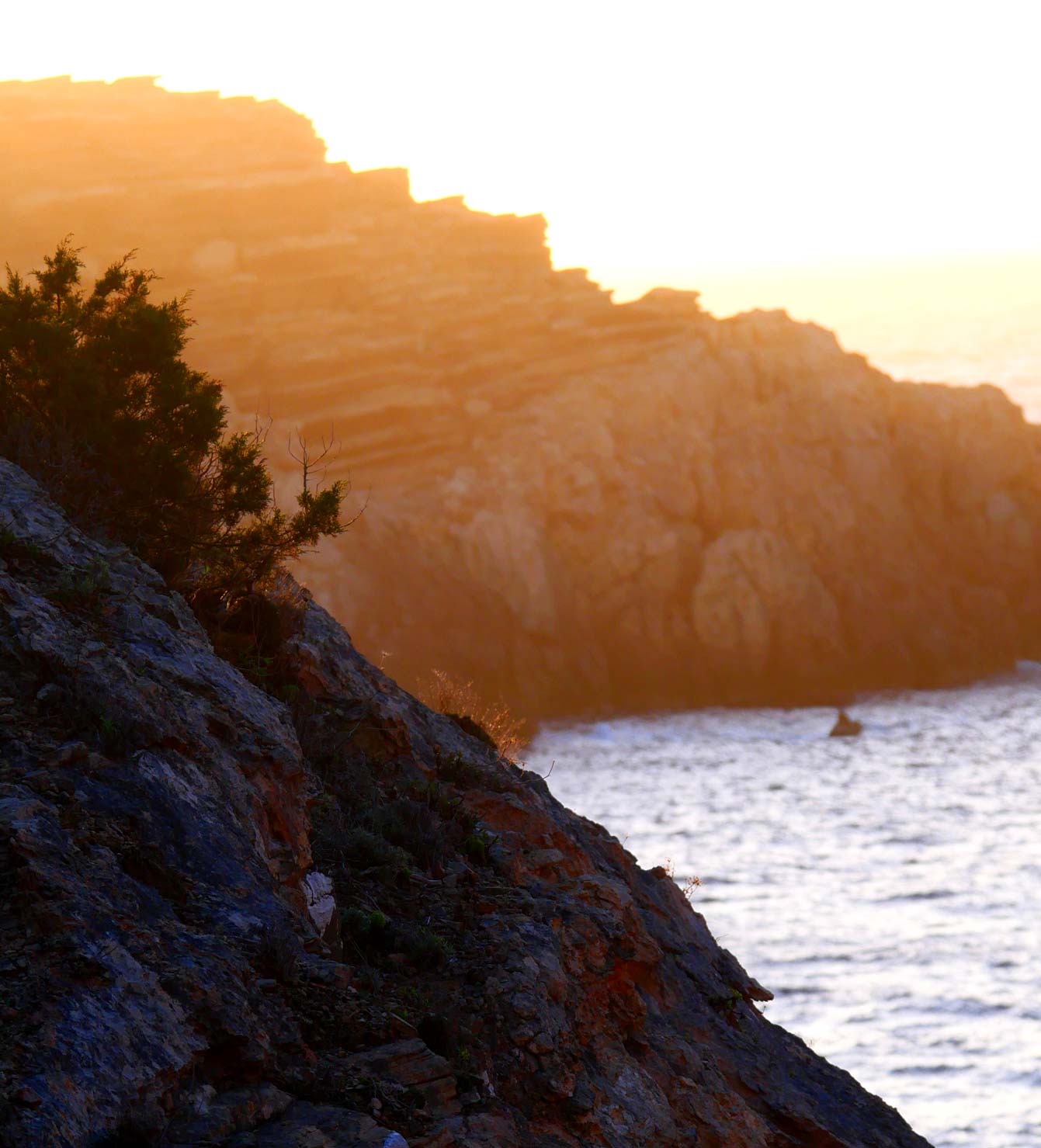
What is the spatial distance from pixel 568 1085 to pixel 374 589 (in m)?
61.1

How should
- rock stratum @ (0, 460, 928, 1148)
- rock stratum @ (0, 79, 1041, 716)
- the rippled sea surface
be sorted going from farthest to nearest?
1. rock stratum @ (0, 79, 1041, 716)
2. the rippled sea surface
3. rock stratum @ (0, 460, 928, 1148)

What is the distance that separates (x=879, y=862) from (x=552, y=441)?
120 feet

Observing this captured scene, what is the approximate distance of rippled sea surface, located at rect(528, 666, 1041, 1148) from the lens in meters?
32.1

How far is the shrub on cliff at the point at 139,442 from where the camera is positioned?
14.3 metres

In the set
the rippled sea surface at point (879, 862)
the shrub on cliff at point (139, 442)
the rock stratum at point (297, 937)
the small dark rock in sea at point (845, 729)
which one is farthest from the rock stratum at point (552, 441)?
the rock stratum at point (297, 937)

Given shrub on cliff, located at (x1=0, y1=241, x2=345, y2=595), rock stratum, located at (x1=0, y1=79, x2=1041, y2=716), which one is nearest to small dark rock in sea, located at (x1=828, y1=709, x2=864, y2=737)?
rock stratum, located at (x1=0, y1=79, x2=1041, y2=716)

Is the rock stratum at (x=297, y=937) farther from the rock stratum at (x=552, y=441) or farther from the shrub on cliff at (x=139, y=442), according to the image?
the rock stratum at (x=552, y=441)

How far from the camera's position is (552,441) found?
2975 inches

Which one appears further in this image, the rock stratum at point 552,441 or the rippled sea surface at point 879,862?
the rock stratum at point 552,441

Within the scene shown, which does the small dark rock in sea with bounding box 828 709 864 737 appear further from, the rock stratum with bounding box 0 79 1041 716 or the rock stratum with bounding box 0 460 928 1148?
the rock stratum with bounding box 0 460 928 1148

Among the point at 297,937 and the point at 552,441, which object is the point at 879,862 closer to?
the point at 552,441

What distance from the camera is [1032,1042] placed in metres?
32.6

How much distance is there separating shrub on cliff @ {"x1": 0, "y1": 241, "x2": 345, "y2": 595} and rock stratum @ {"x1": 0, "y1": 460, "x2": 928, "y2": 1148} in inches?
35.3

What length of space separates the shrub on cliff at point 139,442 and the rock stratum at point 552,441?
51697mm
